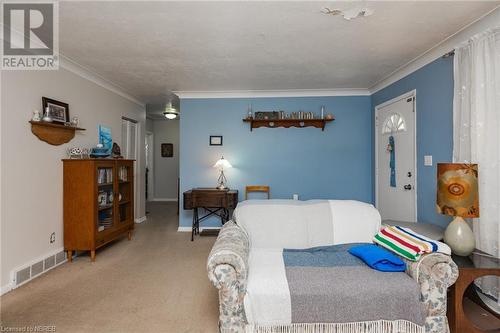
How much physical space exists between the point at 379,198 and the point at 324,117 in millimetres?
1529

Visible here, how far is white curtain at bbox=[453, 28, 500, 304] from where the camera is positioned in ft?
6.82

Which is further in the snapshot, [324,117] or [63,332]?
[324,117]

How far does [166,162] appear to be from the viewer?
25.8 ft

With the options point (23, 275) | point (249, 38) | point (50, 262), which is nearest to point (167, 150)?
point (50, 262)

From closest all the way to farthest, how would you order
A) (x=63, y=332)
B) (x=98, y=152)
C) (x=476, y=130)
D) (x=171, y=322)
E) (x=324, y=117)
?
1. (x=63, y=332)
2. (x=171, y=322)
3. (x=476, y=130)
4. (x=98, y=152)
5. (x=324, y=117)

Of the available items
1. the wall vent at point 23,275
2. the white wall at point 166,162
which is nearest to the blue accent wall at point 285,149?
the wall vent at point 23,275

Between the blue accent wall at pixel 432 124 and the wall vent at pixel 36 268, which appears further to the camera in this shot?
the blue accent wall at pixel 432 124

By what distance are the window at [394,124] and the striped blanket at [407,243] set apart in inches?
76.4

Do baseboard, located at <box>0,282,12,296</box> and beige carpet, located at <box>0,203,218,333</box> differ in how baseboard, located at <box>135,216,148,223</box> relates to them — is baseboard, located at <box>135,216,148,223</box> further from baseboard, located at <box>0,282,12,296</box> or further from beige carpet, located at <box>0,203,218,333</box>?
baseboard, located at <box>0,282,12,296</box>

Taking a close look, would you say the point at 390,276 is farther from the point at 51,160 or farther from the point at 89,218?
the point at 51,160

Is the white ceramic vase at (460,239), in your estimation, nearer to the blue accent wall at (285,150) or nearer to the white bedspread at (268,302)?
the white bedspread at (268,302)

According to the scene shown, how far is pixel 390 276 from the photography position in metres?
1.68

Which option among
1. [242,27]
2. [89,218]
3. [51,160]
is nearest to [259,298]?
[242,27]

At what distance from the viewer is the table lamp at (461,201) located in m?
1.95
